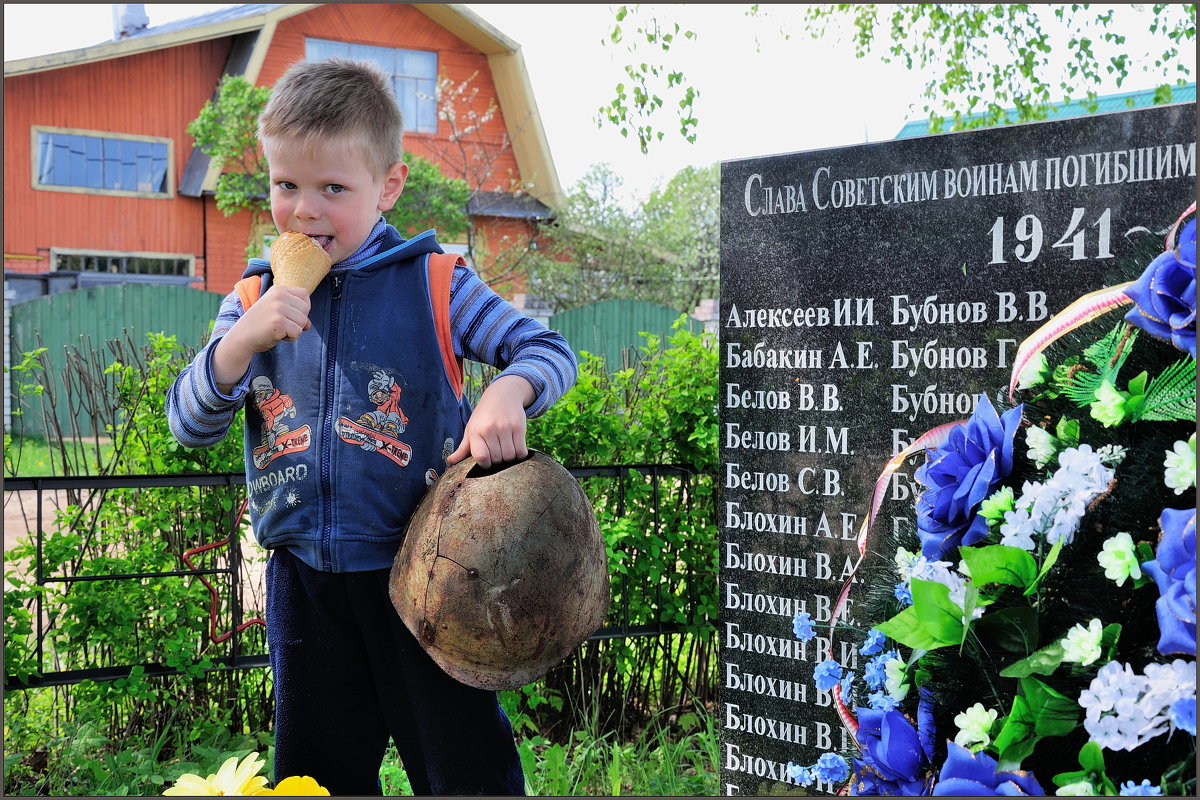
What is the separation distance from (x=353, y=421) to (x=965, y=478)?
1151mm

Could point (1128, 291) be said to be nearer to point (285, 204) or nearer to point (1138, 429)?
point (1138, 429)

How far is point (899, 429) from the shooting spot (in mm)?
2566

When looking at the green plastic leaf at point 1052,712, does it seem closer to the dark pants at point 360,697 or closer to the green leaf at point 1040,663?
the green leaf at point 1040,663

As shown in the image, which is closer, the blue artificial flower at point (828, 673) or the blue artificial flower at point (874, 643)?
the blue artificial flower at point (874, 643)

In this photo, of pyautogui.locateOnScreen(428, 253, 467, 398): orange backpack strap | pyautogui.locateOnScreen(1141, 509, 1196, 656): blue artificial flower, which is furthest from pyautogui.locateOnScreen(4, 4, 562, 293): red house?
pyautogui.locateOnScreen(1141, 509, 1196, 656): blue artificial flower

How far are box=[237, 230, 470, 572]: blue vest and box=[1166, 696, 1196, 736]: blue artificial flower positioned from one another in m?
1.33

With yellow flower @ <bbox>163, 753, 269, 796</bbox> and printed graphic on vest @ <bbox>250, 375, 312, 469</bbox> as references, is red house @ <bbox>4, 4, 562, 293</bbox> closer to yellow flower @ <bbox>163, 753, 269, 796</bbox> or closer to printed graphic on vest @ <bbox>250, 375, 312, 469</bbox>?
printed graphic on vest @ <bbox>250, 375, 312, 469</bbox>

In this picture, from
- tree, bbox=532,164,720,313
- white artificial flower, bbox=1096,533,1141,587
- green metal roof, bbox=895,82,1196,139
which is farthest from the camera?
tree, bbox=532,164,720,313

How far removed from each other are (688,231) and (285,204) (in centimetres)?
2272

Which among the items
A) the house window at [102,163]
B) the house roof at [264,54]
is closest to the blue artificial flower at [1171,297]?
the house roof at [264,54]

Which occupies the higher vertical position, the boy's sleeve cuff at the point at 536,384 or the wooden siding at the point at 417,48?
the wooden siding at the point at 417,48

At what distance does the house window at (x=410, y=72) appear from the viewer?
1938 cm

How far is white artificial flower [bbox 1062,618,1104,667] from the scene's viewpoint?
1459mm

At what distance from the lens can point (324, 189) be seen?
6.79ft
